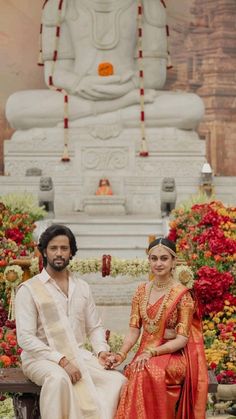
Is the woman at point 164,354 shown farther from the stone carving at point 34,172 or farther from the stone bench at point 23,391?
the stone carving at point 34,172

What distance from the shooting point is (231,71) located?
48.5ft

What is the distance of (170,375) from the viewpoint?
4.97 meters

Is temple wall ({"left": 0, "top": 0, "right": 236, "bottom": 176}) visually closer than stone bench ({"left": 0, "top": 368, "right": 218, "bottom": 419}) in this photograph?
No

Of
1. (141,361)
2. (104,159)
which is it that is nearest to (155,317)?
(141,361)

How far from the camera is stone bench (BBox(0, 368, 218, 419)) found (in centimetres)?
489

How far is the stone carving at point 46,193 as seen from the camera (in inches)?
435

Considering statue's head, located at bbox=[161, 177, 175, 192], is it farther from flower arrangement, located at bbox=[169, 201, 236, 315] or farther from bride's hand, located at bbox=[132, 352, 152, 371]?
bride's hand, located at bbox=[132, 352, 152, 371]

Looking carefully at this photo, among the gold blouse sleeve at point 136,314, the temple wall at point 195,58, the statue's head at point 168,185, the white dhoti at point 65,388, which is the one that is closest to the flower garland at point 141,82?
the temple wall at point 195,58

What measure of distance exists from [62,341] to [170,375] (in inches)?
19.2

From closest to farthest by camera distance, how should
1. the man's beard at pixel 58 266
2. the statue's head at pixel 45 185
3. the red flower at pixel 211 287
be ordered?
the man's beard at pixel 58 266, the red flower at pixel 211 287, the statue's head at pixel 45 185

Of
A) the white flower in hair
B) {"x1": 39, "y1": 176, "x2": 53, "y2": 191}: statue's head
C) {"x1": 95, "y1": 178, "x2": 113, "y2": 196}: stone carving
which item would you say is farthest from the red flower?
{"x1": 95, "y1": 178, "x2": 113, "y2": 196}: stone carving

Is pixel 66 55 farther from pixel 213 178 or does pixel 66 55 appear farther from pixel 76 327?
pixel 76 327

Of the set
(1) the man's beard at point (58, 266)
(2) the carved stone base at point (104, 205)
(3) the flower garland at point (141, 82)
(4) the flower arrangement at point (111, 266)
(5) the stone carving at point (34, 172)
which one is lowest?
(4) the flower arrangement at point (111, 266)

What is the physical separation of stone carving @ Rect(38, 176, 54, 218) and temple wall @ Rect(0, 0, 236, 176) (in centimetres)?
378
